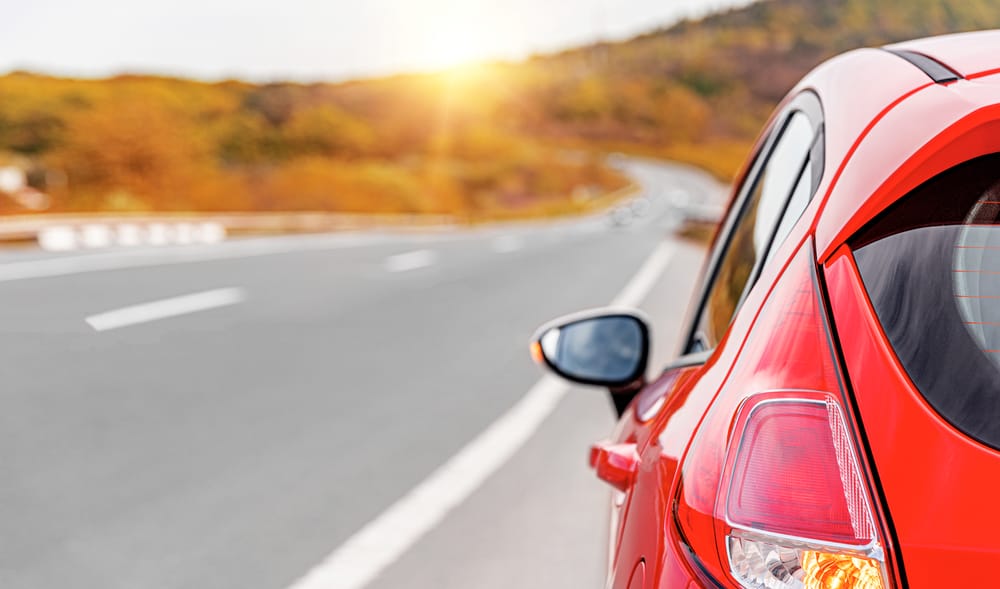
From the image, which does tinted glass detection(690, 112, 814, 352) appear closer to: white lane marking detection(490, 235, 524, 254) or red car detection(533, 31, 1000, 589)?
red car detection(533, 31, 1000, 589)

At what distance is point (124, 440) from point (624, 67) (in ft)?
501

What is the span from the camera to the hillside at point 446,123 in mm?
21750

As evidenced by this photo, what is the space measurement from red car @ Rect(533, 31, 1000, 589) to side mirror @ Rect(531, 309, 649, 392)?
0.90 meters

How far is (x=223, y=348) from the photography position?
7.54 meters

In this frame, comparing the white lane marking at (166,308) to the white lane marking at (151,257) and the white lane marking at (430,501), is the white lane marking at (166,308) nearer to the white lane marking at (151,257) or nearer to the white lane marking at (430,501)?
the white lane marking at (151,257)

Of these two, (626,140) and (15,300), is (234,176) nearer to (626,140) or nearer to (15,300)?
(15,300)

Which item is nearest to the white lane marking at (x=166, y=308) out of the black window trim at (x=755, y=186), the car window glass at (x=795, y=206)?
the black window trim at (x=755, y=186)

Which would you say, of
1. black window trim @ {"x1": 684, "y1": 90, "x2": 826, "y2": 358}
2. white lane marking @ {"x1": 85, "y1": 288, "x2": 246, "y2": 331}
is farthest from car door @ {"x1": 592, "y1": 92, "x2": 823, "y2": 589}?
white lane marking @ {"x1": 85, "y1": 288, "x2": 246, "y2": 331}

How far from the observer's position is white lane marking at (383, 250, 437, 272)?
14.2 m

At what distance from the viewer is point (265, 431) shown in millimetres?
5406

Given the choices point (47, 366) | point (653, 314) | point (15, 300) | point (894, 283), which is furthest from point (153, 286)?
point (894, 283)

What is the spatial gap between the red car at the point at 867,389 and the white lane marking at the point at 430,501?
228 cm

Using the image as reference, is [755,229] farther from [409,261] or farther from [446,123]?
[446,123]

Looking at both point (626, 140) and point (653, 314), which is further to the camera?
point (626, 140)
